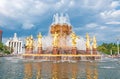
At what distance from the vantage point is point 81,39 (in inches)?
2800

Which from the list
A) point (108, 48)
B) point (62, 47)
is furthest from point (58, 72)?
point (108, 48)

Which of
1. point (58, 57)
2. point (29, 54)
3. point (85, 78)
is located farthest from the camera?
point (29, 54)

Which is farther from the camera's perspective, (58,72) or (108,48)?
(108,48)

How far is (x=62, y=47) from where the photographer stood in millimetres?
61625

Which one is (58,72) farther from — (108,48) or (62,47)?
(108,48)

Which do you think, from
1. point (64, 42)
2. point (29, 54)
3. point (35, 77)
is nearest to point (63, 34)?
point (64, 42)

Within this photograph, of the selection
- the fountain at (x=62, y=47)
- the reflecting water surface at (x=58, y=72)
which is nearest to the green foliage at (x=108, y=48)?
the fountain at (x=62, y=47)

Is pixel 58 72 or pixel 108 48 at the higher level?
pixel 108 48

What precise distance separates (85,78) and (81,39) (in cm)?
4823

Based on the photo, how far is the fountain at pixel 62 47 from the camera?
56094 millimetres

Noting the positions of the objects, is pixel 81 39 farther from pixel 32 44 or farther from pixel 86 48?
pixel 32 44

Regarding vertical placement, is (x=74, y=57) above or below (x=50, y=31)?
below

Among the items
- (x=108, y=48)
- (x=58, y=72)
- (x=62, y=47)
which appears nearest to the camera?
(x=58, y=72)

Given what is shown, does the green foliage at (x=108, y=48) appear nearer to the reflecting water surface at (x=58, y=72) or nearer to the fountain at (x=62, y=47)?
the fountain at (x=62, y=47)
